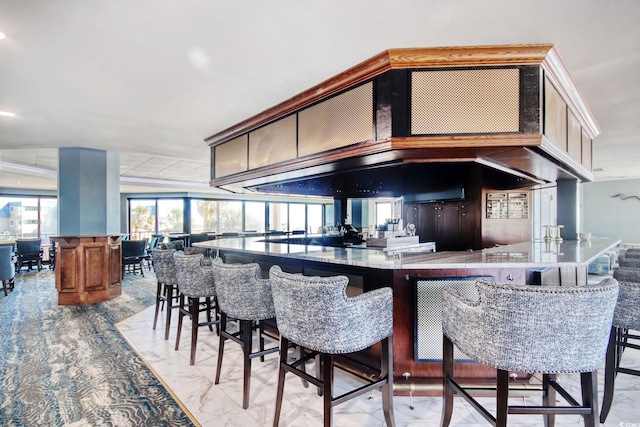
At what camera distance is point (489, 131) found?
7.36 feet

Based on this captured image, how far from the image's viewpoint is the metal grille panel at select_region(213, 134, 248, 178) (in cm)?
399

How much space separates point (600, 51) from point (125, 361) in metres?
4.45

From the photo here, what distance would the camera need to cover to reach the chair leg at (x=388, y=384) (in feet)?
6.19

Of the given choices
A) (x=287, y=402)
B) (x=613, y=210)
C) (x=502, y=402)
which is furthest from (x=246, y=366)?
(x=613, y=210)

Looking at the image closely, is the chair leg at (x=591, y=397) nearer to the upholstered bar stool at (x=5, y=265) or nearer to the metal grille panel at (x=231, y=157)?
the metal grille panel at (x=231, y=157)

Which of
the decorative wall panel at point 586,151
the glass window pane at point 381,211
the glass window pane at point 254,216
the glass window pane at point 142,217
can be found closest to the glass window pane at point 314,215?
the glass window pane at point 254,216

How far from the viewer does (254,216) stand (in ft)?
43.5

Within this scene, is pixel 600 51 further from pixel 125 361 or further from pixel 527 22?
pixel 125 361

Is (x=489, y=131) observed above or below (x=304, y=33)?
below

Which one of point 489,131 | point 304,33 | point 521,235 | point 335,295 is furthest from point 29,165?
point 521,235

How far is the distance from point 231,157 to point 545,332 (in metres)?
3.76

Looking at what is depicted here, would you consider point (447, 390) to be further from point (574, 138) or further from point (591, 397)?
point (574, 138)

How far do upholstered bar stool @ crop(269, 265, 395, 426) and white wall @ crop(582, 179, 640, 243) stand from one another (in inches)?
448

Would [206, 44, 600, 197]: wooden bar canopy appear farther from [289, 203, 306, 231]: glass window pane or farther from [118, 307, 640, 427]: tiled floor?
[289, 203, 306, 231]: glass window pane
